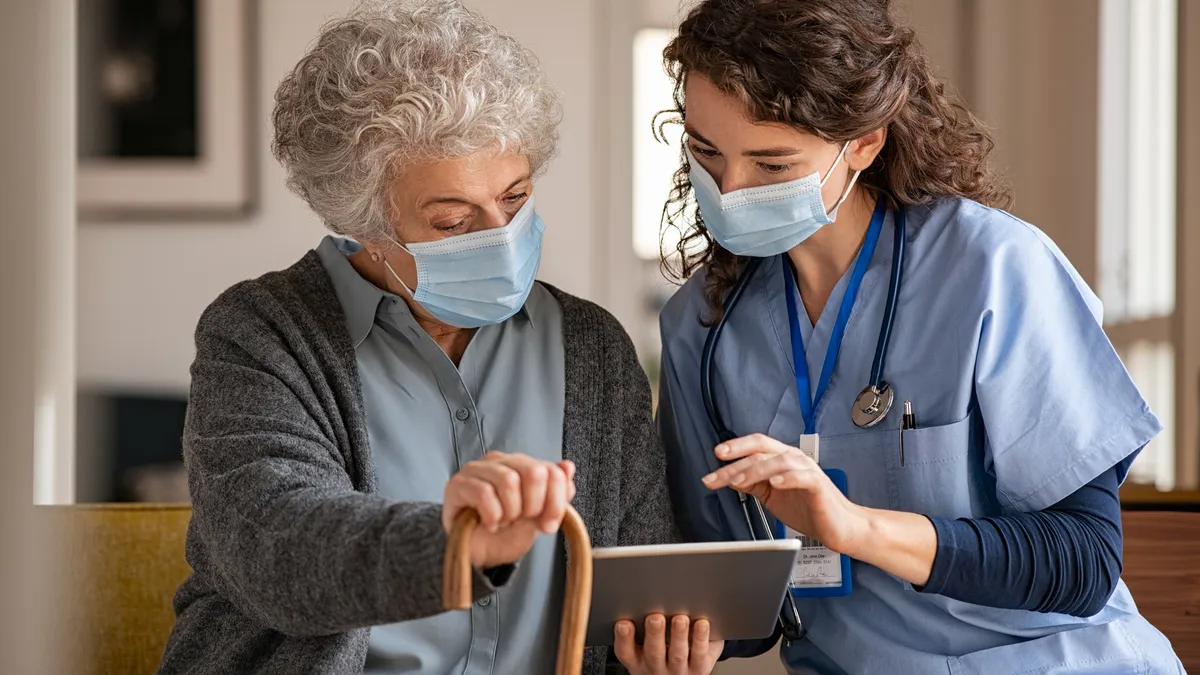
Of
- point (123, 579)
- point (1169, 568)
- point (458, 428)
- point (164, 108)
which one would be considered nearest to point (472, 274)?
point (458, 428)

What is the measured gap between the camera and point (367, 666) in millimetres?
1438

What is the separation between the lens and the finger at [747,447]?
1.27 metres

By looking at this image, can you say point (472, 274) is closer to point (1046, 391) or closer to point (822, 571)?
point (822, 571)

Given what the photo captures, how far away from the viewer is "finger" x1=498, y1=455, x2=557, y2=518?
98cm

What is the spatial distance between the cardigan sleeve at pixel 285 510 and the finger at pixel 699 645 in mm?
396

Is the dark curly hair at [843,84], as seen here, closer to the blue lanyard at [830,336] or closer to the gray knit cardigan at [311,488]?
the blue lanyard at [830,336]

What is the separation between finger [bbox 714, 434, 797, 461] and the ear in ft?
1.59

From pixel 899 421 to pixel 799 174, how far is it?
343mm

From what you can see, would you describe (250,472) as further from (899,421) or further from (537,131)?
(899,421)

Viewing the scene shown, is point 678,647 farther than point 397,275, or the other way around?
point 397,275

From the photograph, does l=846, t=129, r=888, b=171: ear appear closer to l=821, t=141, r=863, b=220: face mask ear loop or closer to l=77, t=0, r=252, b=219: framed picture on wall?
l=821, t=141, r=863, b=220: face mask ear loop

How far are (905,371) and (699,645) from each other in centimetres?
45

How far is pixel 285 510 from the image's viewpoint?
121 cm

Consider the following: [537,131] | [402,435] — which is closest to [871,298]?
[537,131]
